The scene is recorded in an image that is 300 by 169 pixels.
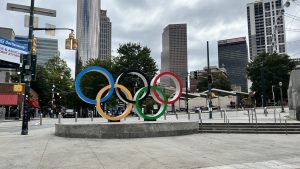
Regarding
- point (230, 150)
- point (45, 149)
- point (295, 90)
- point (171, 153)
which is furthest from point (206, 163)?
point (295, 90)

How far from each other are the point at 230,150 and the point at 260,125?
850cm

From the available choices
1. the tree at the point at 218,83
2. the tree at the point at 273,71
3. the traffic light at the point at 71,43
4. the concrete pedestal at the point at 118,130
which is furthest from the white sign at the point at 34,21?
the tree at the point at 218,83

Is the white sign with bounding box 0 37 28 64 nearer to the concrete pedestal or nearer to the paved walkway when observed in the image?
the concrete pedestal

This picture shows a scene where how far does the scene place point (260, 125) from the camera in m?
18.0

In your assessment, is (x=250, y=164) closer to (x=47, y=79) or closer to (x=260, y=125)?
(x=260, y=125)

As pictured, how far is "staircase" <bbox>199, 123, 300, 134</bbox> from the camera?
16.9 m

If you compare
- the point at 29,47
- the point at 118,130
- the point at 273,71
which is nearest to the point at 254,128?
the point at 118,130

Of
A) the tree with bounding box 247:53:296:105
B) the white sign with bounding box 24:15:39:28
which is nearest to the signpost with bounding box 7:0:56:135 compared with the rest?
the white sign with bounding box 24:15:39:28

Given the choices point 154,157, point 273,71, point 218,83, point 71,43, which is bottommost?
point 154,157

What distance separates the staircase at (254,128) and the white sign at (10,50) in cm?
2933

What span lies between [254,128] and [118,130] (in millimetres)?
9170

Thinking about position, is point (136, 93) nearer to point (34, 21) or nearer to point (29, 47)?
point (29, 47)

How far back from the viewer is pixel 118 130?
589 inches

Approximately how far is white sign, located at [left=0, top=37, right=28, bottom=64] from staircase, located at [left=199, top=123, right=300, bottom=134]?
29.3m
